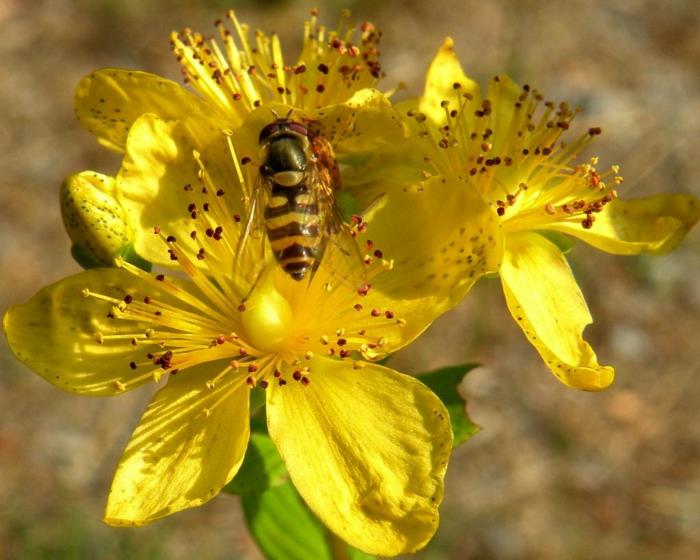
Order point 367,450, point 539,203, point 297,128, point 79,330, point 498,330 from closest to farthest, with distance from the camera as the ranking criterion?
1. point 367,450
2. point 297,128
3. point 79,330
4. point 539,203
5. point 498,330

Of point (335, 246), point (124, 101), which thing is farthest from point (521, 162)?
point (124, 101)

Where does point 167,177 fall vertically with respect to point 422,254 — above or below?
above

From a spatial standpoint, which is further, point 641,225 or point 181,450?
point 641,225

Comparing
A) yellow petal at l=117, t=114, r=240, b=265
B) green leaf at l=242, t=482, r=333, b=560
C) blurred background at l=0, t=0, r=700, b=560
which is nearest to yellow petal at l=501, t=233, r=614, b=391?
yellow petal at l=117, t=114, r=240, b=265

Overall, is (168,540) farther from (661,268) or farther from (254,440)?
(661,268)

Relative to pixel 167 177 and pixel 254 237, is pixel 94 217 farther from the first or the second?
pixel 254 237

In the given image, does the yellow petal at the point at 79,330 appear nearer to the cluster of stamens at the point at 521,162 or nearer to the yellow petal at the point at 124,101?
the yellow petal at the point at 124,101

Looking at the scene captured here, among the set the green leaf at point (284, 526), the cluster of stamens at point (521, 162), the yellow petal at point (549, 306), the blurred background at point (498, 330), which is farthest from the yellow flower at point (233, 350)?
the blurred background at point (498, 330)
